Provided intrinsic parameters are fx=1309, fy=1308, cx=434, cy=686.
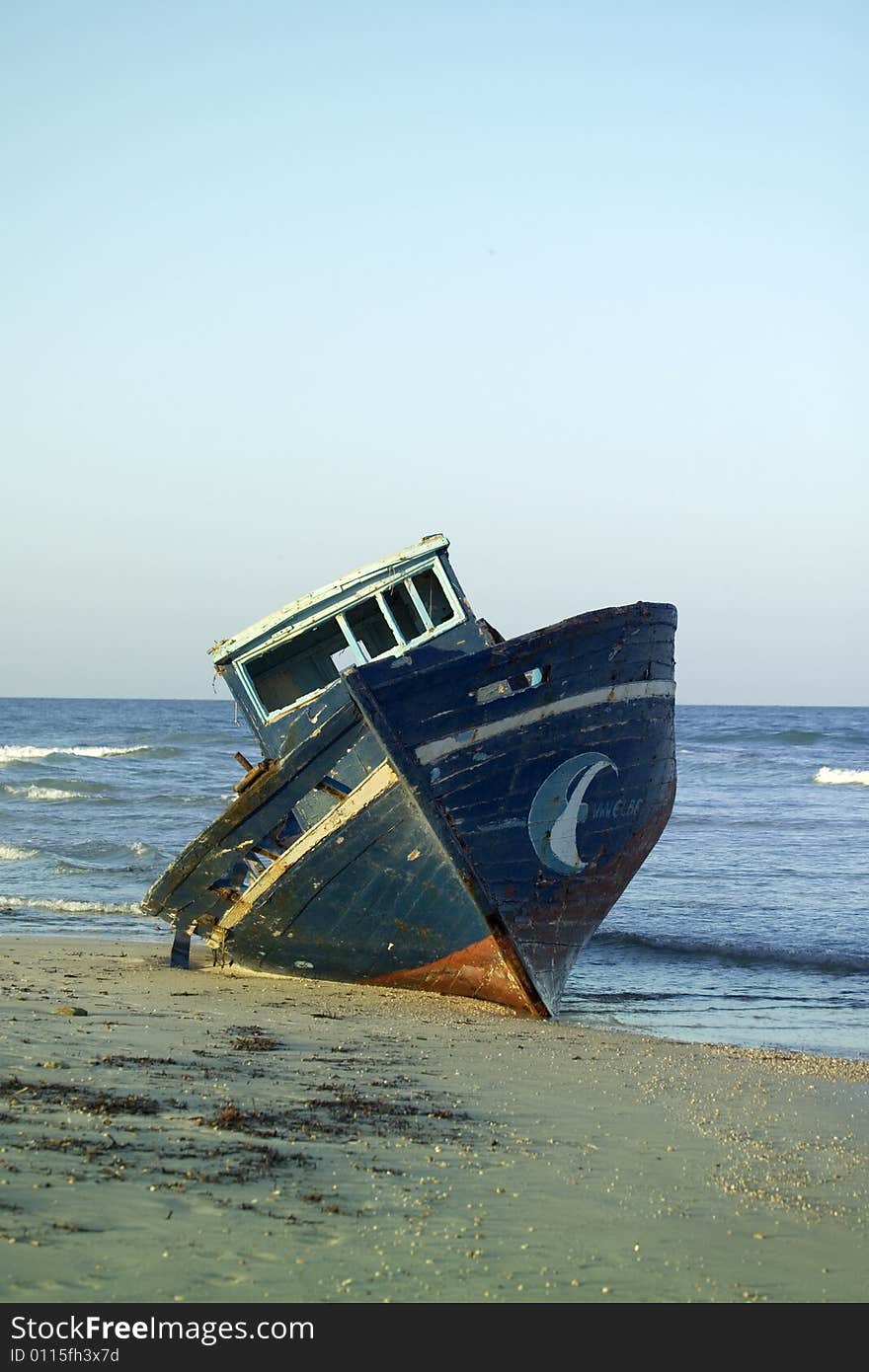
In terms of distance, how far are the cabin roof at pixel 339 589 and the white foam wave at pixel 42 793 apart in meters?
17.3

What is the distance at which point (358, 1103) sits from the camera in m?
5.47

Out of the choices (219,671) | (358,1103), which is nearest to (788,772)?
(219,671)

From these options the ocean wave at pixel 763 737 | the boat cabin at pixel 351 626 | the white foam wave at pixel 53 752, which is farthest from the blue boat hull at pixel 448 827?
the ocean wave at pixel 763 737

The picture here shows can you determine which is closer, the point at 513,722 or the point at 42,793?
the point at 513,722

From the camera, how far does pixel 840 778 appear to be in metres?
37.7

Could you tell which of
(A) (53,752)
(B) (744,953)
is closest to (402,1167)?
(B) (744,953)

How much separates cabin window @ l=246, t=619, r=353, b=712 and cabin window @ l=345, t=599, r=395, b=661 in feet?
0.58

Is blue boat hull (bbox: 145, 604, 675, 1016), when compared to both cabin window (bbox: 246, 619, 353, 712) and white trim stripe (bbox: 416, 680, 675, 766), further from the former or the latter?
cabin window (bbox: 246, 619, 353, 712)

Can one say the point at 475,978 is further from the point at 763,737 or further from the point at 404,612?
the point at 763,737

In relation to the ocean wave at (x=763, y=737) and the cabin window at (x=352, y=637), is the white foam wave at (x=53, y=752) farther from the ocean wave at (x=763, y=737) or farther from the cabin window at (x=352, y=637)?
the cabin window at (x=352, y=637)

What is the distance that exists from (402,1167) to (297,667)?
7333mm

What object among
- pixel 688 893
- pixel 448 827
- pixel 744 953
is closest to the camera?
pixel 448 827
